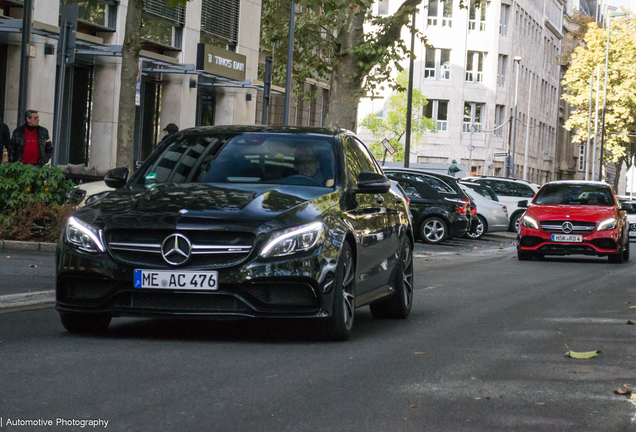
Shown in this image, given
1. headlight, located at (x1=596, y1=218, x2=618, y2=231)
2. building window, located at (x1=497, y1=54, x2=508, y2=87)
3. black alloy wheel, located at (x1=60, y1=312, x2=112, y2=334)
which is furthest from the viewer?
building window, located at (x1=497, y1=54, x2=508, y2=87)

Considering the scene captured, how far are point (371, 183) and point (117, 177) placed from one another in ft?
6.38

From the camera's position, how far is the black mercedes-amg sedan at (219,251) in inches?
282

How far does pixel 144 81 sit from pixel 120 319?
22469 millimetres

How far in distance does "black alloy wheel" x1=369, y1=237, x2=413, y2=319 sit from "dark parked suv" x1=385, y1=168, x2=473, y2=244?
15.4m

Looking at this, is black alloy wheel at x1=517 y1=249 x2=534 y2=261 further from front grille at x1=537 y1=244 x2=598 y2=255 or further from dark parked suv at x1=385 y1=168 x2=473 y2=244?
dark parked suv at x1=385 y1=168 x2=473 y2=244

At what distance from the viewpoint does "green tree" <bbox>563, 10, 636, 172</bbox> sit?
3196 inches

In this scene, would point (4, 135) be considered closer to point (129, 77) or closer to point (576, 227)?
point (129, 77)

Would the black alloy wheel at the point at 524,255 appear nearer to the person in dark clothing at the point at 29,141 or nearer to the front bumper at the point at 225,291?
the person in dark clothing at the point at 29,141

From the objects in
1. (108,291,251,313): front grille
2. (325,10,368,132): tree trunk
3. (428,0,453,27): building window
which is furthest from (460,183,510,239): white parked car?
(428,0,453,27): building window

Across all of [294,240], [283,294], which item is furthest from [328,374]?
[294,240]

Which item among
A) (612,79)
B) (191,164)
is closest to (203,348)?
(191,164)

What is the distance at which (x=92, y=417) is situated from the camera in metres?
4.92

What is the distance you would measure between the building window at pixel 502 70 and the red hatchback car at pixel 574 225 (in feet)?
191

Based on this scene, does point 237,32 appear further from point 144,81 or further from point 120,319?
point 120,319
